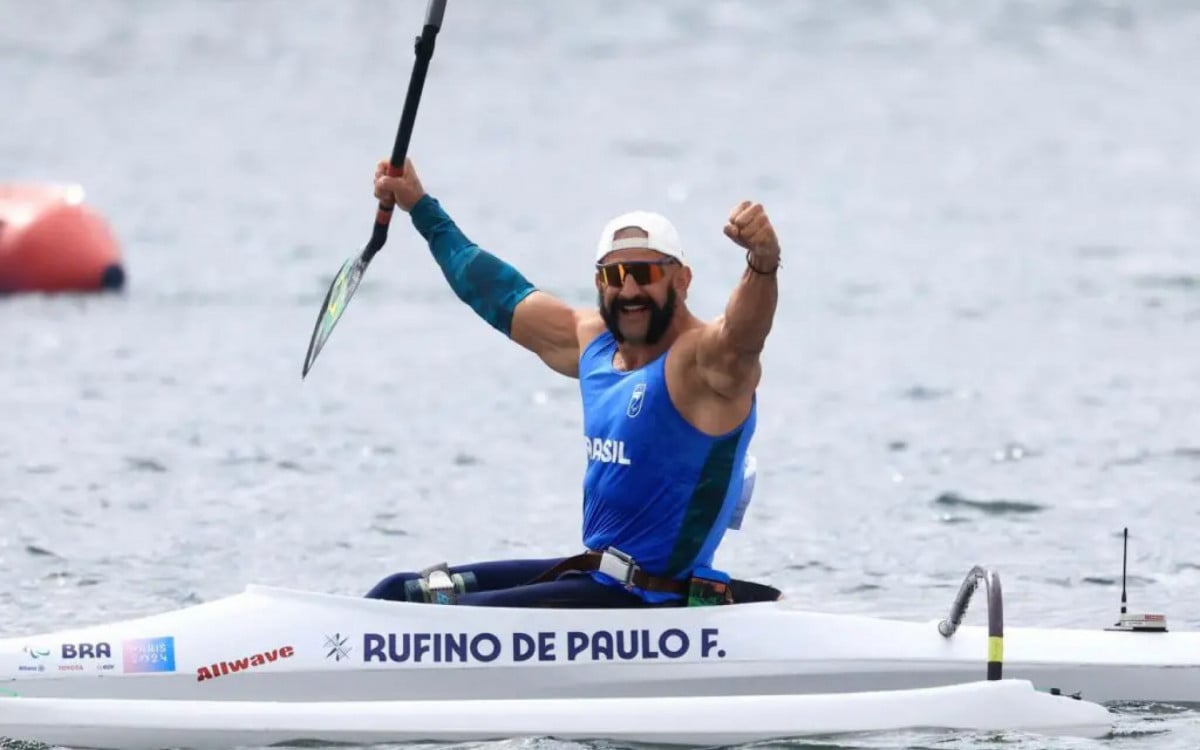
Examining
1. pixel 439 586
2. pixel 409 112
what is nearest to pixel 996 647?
pixel 439 586

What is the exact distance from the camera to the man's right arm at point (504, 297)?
1113 cm

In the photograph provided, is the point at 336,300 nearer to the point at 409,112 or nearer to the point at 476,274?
the point at 409,112

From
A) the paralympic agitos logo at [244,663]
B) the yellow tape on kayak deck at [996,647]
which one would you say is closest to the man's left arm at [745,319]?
the yellow tape on kayak deck at [996,647]

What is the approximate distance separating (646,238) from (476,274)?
4.38 feet

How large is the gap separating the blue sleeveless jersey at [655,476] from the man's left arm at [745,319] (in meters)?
0.23

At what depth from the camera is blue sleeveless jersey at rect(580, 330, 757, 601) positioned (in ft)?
33.8

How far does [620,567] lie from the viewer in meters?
10.4

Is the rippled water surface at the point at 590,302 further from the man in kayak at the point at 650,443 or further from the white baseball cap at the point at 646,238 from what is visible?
the white baseball cap at the point at 646,238

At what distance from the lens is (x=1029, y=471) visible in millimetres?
18500

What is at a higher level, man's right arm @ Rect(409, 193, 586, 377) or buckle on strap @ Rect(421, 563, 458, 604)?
man's right arm @ Rect(409, 193, 586, 377)

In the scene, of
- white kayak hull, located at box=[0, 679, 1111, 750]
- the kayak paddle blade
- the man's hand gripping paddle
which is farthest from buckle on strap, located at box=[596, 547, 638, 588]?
the kayak paddle blade

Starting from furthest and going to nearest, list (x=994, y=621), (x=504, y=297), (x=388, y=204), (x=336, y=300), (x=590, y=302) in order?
(x=590, y=302)
(x=336, y=300)
(x=388, y=204)
(x=504, y=297)
(x=994, y=621)

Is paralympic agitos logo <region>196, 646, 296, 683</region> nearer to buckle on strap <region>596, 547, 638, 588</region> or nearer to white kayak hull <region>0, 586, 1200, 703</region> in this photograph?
white kayak hull <region>0, 586, 1200, 703</region>

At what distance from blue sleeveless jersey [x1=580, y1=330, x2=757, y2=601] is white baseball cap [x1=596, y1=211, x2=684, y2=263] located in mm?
465
